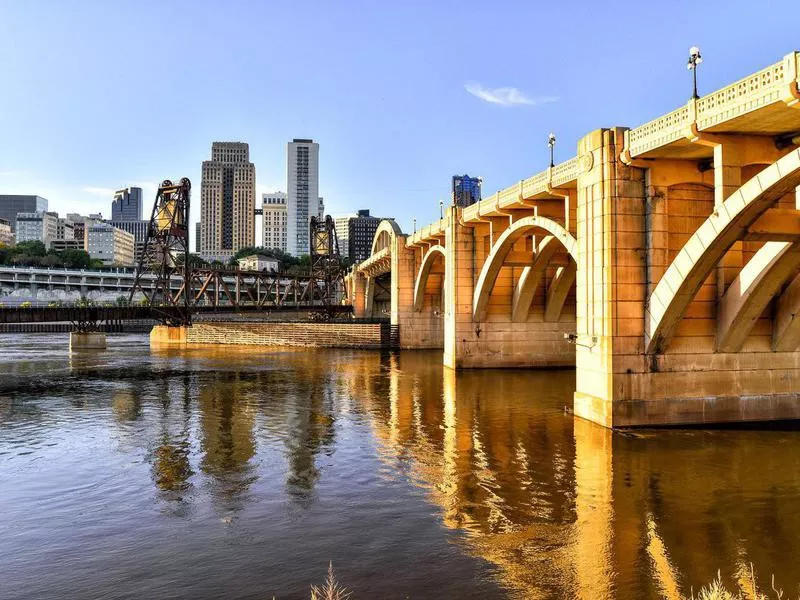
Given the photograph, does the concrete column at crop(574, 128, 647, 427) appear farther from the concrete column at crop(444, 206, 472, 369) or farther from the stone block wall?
the stone block wall

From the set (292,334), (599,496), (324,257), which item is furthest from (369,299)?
(599,496)

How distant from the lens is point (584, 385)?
86.4ft

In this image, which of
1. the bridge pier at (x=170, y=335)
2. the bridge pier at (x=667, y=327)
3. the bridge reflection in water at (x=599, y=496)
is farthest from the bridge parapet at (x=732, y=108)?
the bridge pier at (x=170, y=335)

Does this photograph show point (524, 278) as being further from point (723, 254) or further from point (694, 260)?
point (694, 260)

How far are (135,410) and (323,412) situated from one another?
29.5 ft

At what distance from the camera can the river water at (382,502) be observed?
11531 millimetres

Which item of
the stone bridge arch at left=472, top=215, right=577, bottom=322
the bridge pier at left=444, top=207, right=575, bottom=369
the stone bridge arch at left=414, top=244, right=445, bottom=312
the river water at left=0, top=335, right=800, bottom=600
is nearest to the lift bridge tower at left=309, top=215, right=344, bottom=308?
the stone bridge arch at left=414, top=244, right=445, bottom=312

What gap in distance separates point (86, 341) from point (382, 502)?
5872 centimetres

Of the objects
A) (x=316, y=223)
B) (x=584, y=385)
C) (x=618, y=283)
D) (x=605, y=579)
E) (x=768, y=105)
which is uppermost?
(x=316, y=223)

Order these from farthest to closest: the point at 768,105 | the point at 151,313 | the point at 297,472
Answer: the point at 151,313
the point at 297,472
the point at 768,105

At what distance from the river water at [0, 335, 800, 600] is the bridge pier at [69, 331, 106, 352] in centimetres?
3663

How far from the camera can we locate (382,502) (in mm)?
15891

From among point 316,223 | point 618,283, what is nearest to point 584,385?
point 618,283

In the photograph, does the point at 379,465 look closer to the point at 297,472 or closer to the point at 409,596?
the point at 297,472
